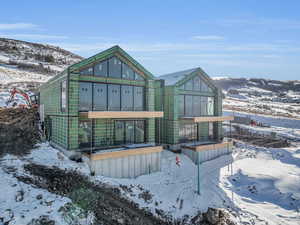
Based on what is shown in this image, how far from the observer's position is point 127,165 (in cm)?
1372

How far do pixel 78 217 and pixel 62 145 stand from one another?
7479mm

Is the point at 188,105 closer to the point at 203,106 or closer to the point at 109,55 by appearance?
the point at 203,106

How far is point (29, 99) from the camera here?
1064 inches

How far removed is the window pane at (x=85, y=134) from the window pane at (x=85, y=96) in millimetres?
990

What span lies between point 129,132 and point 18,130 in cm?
848

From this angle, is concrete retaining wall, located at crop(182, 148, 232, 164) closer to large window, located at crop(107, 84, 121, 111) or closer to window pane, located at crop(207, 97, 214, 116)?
window pane, located at crop(207, 97, 214, 116)

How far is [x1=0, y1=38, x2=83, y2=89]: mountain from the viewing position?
3719cm

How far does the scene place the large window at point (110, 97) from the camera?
13.8 metres

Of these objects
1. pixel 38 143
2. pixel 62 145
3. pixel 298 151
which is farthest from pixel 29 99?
pixel 298 151

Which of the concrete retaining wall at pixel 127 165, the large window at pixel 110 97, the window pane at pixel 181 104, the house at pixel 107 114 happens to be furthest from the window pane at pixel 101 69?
the window pane at pixel 181 104

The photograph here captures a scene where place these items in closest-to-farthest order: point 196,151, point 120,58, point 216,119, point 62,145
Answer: point 62,145, point 120,58, point 196,151, point 216,119

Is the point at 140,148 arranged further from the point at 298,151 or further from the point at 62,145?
the point at 298,151

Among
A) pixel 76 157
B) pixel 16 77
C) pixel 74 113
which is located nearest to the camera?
pixel 76 157

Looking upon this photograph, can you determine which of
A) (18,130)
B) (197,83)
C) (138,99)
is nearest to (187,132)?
(197,83)
